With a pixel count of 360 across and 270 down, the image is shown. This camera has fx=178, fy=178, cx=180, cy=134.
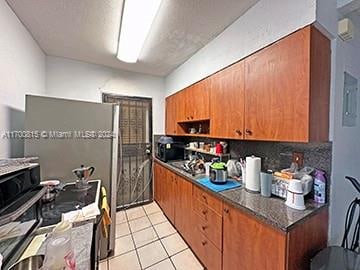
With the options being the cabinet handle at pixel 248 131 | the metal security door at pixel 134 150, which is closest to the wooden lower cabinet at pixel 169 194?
the metal security door at pixel 134 150

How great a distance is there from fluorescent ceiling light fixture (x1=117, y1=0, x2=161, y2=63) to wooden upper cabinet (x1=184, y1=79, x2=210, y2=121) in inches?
33.9

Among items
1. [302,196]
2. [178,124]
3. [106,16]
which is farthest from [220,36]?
[302,196]

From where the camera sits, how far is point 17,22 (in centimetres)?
172

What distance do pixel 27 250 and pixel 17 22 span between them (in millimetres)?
2038

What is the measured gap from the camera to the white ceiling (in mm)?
1556

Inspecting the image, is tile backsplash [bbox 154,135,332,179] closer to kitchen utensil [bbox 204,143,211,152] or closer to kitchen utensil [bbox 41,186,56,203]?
kitchen utensil [bbox 204,143,211,152]

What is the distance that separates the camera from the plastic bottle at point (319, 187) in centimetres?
127

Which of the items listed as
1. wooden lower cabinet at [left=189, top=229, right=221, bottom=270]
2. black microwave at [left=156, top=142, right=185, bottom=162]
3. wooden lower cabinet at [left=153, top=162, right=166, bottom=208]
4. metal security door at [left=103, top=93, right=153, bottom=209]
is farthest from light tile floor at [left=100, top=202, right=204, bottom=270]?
black microwave at [left=156, top=142, right=185, bottom=162]

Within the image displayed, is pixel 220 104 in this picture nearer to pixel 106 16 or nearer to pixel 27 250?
pixel 106 16

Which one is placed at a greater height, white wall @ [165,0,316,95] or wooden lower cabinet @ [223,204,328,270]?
white wall @ [165,0,316,95]

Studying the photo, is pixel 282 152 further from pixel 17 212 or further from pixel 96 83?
pixel 96 83

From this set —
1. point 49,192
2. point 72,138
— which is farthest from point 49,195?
point 72,138

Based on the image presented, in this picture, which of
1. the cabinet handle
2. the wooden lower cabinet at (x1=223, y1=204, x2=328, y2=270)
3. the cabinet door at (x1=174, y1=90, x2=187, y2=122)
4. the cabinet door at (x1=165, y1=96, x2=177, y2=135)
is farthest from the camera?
the cabinet door at (x1=165, y1=96, x2=177, y2=135)

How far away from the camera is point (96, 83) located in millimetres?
2967
